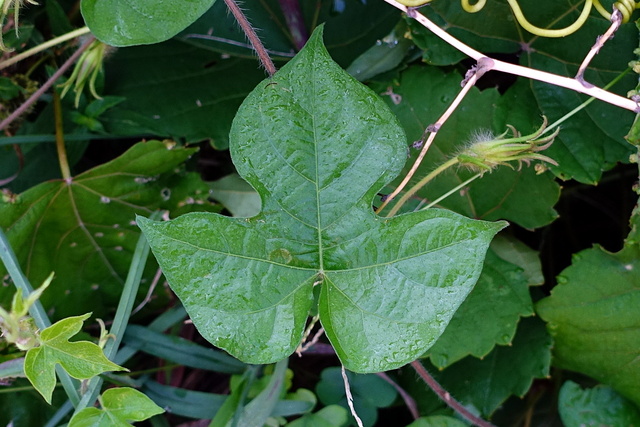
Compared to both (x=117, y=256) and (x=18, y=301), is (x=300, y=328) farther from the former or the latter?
(x=117, y=256)

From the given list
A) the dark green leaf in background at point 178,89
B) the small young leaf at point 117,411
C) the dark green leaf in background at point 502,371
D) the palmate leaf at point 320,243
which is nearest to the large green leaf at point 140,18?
the palmate leaf at point 320,243

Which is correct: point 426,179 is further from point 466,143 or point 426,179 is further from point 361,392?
point 361,392

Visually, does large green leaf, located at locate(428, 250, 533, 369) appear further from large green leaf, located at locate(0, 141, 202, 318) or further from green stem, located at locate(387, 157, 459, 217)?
large green leaf, located at locate(0, 141, 202, 318)

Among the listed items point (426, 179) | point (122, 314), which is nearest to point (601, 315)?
point (426, 179)

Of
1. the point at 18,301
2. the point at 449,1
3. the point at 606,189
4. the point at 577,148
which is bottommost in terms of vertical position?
the point at 606,189

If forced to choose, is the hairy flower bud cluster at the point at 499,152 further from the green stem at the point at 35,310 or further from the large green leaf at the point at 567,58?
the green stem at the point at 35,310

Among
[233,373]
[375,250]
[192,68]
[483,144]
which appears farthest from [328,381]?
[192,68]
